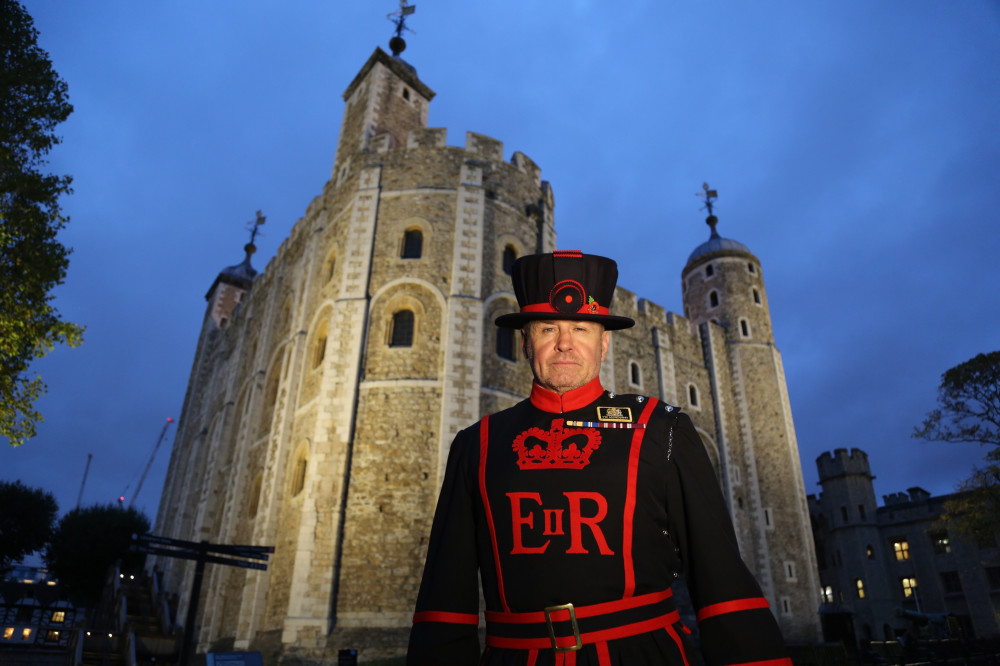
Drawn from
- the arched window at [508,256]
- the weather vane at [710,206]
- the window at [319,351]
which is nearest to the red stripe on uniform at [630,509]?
the arched window at [508,256]

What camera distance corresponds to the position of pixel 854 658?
593 inches

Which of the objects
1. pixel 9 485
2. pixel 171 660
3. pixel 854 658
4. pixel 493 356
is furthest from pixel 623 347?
pixel 9 485

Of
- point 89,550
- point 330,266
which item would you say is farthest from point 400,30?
point 89,550

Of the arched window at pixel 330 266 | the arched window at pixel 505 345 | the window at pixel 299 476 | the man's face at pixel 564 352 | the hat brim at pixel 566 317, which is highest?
the arched window at pixel 330 266

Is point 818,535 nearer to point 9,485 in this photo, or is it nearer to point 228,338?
point 228,338

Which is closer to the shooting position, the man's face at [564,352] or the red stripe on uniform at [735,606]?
the red stripe on uniform at [735,606]

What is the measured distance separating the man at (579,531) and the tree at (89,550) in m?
35.2

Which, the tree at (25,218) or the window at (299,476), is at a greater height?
the tree at (25,218)

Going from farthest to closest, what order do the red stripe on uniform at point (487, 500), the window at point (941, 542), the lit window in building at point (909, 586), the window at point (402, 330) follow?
the lit window in building at point (909, 586) < the window at point (941, 542) < the window at point (402, 330) < the red stripe on uniform at point (487, 500)

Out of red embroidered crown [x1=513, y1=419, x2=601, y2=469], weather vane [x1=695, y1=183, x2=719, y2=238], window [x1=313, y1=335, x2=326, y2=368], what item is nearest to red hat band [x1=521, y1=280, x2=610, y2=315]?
red embroidered crown [x1=513, y1=419, x2=601, y2=469]

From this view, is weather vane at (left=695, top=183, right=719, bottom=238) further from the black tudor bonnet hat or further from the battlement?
the black tudor bonnet hat

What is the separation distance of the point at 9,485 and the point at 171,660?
2238 cm

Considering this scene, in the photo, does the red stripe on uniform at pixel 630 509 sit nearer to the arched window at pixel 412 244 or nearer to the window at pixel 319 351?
the arched window at pixel 412 244

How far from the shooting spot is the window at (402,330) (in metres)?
14.4
